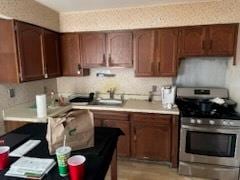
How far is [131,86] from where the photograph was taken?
3.36 meters

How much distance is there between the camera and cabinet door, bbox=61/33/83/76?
10.3ft

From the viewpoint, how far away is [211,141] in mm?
2488

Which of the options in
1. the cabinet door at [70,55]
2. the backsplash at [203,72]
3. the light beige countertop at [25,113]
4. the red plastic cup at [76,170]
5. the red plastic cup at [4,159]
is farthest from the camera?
the cabinet door at [70,55]

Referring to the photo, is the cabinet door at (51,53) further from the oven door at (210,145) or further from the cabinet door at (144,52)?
the oven door at (210,145)

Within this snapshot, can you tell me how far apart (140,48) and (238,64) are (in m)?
1.40

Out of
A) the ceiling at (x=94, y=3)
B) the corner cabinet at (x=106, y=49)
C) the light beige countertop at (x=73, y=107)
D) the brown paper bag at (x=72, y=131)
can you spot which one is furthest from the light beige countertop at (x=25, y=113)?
the ceiling at (x=94, y=3)

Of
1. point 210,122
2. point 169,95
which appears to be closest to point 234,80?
point 210,122

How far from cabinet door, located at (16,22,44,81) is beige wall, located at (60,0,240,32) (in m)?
0.80

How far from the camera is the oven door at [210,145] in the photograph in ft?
7.95

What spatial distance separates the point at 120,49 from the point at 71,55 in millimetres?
863

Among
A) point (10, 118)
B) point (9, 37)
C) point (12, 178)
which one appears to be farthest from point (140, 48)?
point (12, 178)

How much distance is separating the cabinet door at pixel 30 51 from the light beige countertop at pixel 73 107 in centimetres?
49

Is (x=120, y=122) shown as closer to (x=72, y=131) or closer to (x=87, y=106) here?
(x=87, y=106)

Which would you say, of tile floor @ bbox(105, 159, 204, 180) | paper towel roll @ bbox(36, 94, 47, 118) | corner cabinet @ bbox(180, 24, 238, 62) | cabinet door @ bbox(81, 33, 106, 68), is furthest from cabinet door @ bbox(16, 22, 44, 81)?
corner cabinet @ bbox(180, 24, 238, 62)
